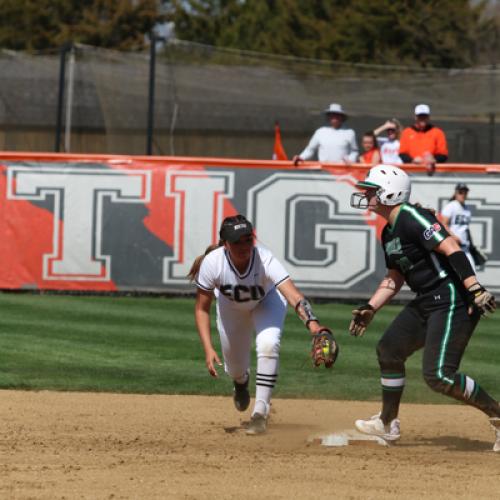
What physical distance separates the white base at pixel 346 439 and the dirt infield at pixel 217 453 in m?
0.10

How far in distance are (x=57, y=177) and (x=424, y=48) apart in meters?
22.5

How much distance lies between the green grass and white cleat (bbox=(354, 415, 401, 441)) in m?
2.35

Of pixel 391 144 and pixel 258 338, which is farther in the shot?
pixel 391 144

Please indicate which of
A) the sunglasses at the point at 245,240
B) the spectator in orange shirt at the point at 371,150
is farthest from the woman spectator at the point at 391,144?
the sunglasses at the point at 245,240

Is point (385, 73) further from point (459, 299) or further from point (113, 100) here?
point (459, 299)

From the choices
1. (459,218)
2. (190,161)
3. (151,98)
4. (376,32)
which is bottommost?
(459,218)

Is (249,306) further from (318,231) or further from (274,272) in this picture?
(318,231)

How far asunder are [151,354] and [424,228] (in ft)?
17.3

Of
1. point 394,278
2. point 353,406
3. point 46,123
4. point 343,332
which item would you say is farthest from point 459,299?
point 46,123

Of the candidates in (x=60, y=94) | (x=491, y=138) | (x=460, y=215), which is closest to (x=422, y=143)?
(x=460, y=215)

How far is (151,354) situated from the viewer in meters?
12.5

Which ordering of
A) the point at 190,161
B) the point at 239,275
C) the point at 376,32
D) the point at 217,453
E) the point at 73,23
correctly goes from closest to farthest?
1. the point at 217,453
2. the point at 239,275
3. the point at 190,161
4. the point at 376,32
5. the point at 73,23

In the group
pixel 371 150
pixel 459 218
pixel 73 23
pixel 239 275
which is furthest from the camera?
pixel 73 23

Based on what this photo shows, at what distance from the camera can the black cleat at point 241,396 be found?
30.5 feet
